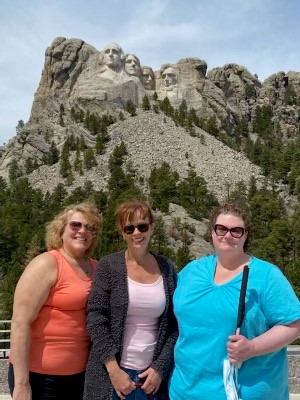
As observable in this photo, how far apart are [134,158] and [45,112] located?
24.7m

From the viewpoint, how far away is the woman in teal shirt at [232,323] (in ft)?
12.7

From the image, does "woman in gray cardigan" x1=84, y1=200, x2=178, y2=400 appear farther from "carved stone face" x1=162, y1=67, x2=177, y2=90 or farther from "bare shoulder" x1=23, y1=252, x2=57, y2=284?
"carved stone face" x1=162, y1=67, x2=177, y2=90

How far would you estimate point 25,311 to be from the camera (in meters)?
4.40

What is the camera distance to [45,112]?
76938 millimetres

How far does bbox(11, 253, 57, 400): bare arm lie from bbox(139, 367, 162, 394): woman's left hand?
3.26 feet

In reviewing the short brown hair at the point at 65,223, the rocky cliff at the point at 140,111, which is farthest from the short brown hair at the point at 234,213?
the rocky cliff at the point at 140,111

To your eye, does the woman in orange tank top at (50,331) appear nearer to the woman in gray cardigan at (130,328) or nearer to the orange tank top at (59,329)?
the orange tank top at (59,329)

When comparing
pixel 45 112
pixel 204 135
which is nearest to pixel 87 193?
pixel 204 135

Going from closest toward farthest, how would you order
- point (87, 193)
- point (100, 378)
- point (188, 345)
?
point (188, 345) → point (100, 378) → point (87, 193)

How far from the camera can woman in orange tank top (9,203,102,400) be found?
4371 millimetres

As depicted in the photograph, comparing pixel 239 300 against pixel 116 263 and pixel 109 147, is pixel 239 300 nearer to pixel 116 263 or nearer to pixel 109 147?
pixel 116 263

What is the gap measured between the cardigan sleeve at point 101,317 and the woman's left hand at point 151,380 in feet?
1.14

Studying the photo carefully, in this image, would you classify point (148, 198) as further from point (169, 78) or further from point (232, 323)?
point (232, 323)

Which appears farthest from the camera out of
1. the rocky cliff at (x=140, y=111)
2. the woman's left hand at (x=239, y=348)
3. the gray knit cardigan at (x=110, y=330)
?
the rocky cliff at (x=140, y=111)
